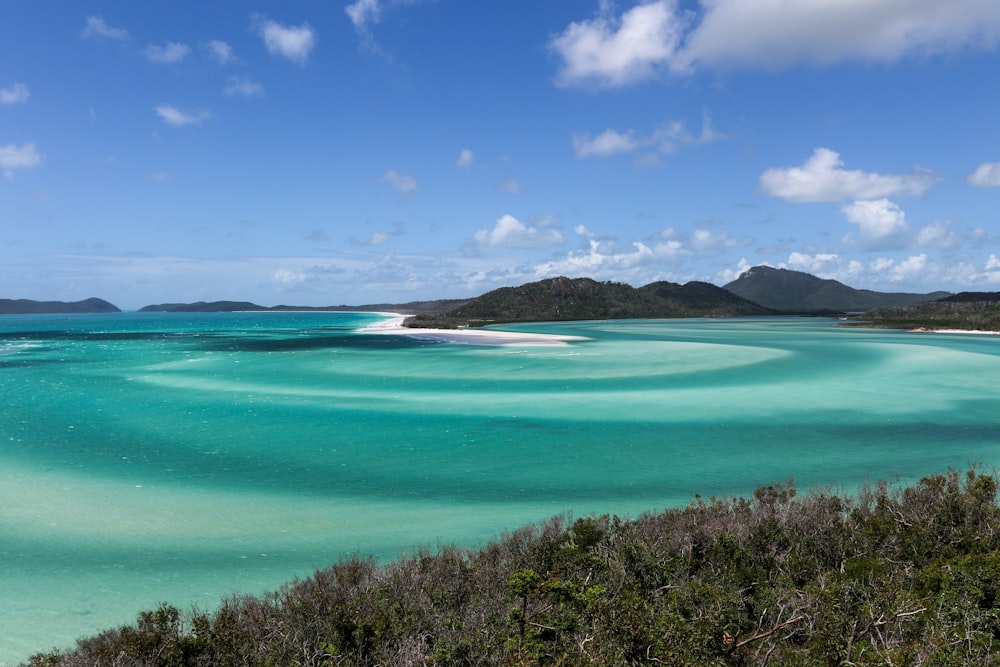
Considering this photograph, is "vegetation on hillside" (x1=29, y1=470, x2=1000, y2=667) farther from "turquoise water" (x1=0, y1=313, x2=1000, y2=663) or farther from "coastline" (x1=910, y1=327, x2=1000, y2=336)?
"coastline" (x1=910, y1=327, x2=1000, y2=336)

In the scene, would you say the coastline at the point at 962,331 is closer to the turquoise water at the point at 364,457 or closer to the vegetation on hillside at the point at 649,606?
the turquoise water at the point at 364,457

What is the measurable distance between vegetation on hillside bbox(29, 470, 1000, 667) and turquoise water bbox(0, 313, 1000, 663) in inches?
122

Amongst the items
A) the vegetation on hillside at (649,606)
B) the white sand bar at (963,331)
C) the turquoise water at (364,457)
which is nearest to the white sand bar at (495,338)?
the turquoise water at (364,457)

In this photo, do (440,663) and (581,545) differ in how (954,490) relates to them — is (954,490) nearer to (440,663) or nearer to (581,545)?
(581,545)

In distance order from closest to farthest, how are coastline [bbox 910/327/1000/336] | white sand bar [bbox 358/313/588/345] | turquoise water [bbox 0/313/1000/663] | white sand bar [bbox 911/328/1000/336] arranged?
turquoise water [bbox 0/313/1000/663] → white sand bar [bbox 358/313/588/345] → coastline [bbox 910/327/1000/336] → white sand bar [bbox 911/328/1000/336]

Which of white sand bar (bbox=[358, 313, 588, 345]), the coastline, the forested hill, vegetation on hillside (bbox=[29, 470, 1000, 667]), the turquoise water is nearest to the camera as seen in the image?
vegetation on hillside (bbox=[29, 470, 1000, 667])

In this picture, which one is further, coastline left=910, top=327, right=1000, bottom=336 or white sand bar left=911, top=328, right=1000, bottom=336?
white sand bar left=911, top=328, right=1000, bottom=336

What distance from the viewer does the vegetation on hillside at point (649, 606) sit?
5.92 m

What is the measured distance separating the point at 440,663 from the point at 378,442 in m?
14.9

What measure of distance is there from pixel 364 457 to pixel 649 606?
43.9ft

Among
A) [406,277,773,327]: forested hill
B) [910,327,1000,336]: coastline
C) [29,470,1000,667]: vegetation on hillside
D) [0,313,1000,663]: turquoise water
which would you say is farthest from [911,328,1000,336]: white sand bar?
[29,470,1000,667]: vegetation on hillside

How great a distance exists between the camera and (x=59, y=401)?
28969 mm

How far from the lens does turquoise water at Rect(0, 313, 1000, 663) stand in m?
11.2

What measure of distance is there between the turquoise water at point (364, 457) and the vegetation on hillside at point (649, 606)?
3.10 m
